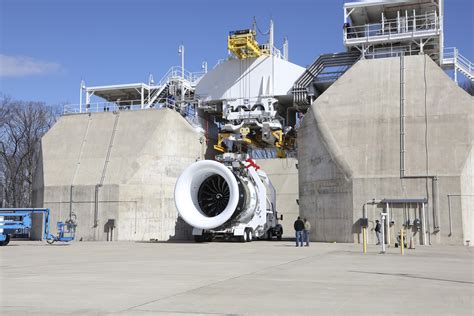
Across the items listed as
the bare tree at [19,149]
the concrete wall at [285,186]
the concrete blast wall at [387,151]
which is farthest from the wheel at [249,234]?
the bare tree at [19,149]

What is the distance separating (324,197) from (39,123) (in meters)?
41.6

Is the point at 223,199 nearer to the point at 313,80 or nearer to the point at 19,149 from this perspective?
the point at 313,80

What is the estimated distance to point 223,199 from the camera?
3019 centimetres

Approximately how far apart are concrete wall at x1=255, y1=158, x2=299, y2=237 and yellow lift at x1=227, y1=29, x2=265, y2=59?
39.6 feet

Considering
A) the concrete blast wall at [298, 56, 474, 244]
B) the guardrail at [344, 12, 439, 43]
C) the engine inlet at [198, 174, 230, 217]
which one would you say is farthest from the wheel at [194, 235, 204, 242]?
the guardrail at [344, 12, 439, 43]

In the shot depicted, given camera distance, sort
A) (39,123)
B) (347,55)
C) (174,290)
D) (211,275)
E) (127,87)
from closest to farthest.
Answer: (174,290)
(211,275)
(347,55)
(127,87)
(39,123)

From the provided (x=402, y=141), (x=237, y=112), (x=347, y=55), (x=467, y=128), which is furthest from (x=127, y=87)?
(x=467, y=128)

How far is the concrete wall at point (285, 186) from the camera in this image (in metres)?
44.9

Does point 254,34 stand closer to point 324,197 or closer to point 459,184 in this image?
point 324,197

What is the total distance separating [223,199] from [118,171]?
8140mm

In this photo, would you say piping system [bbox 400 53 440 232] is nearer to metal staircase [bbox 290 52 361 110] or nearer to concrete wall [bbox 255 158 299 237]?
metal staircase [bbox 290 52 361 110]

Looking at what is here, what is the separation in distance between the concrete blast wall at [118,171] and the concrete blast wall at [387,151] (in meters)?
9.50

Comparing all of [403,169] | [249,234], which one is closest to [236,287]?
[403,169]

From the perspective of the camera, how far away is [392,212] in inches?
1062
